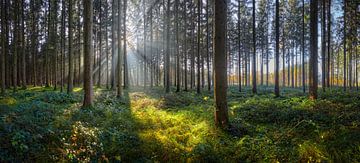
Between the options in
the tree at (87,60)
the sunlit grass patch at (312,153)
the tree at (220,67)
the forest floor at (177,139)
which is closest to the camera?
the sunlit grass patch at (312,153)

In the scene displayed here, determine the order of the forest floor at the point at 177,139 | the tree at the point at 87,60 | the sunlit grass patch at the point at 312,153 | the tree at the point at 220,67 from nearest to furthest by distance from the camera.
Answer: the sunlit grass patch at the point at 312,153 → the forest floor at the point at 177,139 → the tree at the point at 220,67 → the tree at the point at 87,60

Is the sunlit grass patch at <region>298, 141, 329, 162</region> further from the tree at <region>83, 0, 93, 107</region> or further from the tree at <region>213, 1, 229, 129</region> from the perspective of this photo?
the tree at <region>83, 0, 93, 107</region>

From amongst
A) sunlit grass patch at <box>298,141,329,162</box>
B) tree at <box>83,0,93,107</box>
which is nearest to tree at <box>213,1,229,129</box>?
sunlit grass patch at <box>298,141,329,162</box>

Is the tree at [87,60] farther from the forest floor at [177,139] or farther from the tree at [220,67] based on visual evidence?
the tree at [220,67]

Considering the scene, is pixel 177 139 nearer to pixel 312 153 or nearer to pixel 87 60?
pixel 312 153

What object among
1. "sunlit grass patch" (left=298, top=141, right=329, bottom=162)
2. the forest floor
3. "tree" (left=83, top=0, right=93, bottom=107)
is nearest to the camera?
"sunlit grass patch" (left=298, top=141, right=329, bottom=162)

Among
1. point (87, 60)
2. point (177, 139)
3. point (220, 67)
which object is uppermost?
point (87, 60)

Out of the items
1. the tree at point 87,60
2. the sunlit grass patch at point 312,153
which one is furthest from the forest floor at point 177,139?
the tree at point 87,60

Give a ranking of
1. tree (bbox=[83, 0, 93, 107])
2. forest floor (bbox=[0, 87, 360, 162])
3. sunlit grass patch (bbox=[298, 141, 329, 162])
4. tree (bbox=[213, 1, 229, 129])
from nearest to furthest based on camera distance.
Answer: sunlit grass patch (bbox=[298, 141, 329, 162])
forest floor (bbox=[0, 87, 360, 162])
tree (bbox=[213, 1, 229, 129])
tree (bbox=[83, 0, 93, 107])

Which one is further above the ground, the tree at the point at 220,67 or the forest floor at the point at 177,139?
the tree at the point at 220,67

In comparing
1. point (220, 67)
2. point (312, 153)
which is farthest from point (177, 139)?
point (312, 153)

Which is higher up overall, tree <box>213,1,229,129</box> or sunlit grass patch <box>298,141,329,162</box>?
tree <box>213,1,229,129</box>

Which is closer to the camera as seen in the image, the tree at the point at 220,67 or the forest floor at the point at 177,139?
the forest floor at the point at 177,139

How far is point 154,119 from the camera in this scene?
10.8 metres
